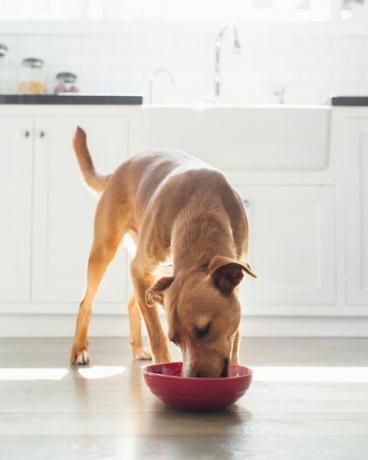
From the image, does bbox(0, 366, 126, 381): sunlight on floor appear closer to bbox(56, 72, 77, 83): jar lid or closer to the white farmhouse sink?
the white farmhouse sink

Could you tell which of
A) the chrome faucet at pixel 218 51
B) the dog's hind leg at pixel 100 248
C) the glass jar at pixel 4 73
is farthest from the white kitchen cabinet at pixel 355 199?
the glass jar at pixel 4 73

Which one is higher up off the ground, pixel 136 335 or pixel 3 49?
pixel 3 49

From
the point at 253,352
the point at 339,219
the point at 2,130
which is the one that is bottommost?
the point at 253,352

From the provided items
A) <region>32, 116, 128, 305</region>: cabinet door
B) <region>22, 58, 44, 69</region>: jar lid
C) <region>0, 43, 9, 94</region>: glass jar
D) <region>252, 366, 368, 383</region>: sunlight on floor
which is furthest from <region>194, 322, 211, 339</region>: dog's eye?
<region>0, 43, 9, 94</region>: glass jar

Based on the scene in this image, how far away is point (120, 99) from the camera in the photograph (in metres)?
2.82

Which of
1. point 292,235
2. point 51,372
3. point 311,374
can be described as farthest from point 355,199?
point 51,372

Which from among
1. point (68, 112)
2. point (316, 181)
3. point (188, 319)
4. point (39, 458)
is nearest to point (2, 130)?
point (68, 112)

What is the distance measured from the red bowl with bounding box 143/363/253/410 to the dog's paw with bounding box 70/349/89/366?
68 centimetres

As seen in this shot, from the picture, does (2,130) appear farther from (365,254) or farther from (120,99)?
(365,254)

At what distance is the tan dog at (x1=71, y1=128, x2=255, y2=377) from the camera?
121 cm

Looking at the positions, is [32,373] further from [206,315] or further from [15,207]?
[15,207]

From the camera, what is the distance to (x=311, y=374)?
1.80 meters

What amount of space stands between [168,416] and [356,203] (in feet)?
6.00

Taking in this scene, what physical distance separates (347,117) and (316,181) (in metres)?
0.32
